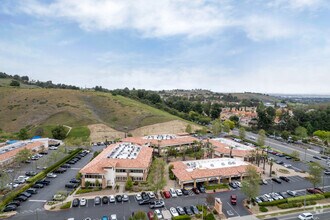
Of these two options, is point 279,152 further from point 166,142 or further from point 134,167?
point 134,167

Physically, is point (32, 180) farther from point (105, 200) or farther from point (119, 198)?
point (119, 198)

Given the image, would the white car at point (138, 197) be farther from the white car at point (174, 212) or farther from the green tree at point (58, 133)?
the green tree at point (58, 133)

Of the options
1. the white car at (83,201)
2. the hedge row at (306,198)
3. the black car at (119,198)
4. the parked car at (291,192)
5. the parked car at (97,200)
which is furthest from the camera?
the parked car at (291,192)

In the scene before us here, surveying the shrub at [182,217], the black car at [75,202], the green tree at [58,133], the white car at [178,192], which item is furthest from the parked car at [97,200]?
the green tree at [58,133]

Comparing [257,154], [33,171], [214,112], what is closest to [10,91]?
[33,171]

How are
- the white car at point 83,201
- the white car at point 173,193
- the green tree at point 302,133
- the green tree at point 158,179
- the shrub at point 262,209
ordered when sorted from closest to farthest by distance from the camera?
1. the shrub at point 262,209
2. the white car at point 83,201
3. the green tree at point 158,179
4. the white car at point 173,193
5. the green tree at point 302,133

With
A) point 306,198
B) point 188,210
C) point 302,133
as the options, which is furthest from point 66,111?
point 306,198

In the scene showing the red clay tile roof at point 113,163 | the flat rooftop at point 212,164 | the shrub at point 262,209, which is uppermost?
the red clay tile roof at point 113,163
